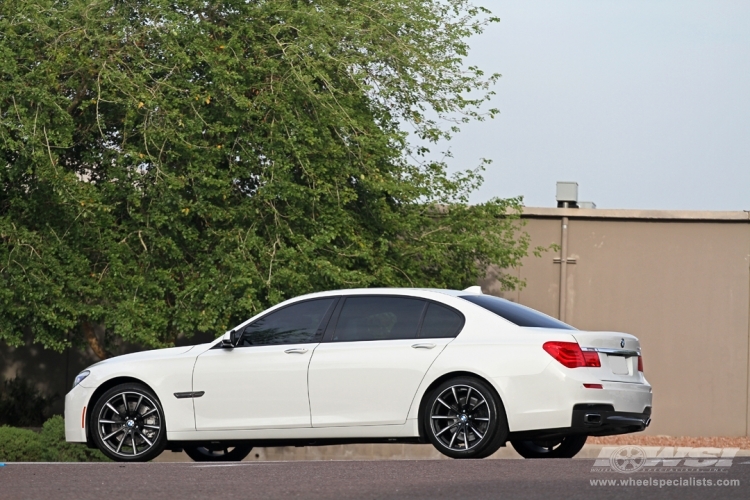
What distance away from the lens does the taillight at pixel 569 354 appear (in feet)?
31.7

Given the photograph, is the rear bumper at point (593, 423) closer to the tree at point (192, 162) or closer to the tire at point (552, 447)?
the tire at point (552, 447)

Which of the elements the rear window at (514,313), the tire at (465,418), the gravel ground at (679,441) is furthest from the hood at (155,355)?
the gravel ground at (679,441)

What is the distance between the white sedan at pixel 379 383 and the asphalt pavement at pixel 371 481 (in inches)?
30.0

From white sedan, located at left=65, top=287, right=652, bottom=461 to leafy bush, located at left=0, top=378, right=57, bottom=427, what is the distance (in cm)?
896

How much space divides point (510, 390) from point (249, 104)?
7181mm

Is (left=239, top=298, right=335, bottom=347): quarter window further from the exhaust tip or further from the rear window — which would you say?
the exhaust tip

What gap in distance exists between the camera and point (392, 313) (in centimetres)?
1055

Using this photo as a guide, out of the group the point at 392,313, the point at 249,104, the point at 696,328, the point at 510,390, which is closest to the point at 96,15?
the point at 249,104

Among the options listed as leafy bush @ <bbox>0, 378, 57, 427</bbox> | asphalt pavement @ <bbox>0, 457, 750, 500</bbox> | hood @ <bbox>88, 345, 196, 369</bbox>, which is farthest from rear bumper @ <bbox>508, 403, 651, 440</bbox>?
leafy bush @ <bbox>0, 378, 57, 427</bbox>

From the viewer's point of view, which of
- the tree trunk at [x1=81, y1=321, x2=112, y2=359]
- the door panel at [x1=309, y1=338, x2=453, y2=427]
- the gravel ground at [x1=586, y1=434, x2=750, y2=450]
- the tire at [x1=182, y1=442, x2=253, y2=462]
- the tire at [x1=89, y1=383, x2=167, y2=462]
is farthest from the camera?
the gravel ground at [x1=586, y1=434, x2=750, y2=450]

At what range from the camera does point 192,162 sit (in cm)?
1589

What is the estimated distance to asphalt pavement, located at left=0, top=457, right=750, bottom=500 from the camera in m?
7.11

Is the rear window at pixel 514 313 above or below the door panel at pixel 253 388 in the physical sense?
above

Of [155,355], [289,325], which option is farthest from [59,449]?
[289,325]
